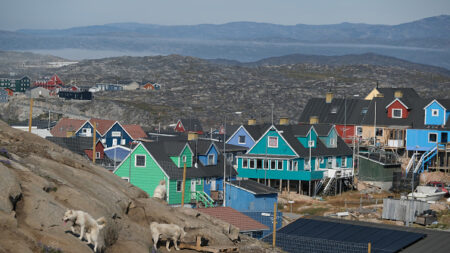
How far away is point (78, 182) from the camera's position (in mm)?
23422

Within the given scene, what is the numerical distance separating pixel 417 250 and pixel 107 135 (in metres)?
52.7

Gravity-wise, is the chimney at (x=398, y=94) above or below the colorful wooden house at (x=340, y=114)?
above

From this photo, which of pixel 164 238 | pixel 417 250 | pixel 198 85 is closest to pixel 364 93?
pixel 198 85

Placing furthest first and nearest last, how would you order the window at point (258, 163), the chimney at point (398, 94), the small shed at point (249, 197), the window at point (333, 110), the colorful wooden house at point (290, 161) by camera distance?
1. the window at point (333, 110)
2. the chimney at point (398, 94)
3. the window at point (258, 163)
4. the colorful wooden house at point (290, 161)
5. the small shed at point (249, 197)

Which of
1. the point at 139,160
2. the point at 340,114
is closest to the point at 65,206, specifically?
the point at 139,160

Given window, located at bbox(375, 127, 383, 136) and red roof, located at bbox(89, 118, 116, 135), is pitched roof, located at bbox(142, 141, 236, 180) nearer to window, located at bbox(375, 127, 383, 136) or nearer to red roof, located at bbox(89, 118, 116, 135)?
window, located at bbox(375, 127, 383, 136)

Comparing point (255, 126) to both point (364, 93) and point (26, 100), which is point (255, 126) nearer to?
point (26, 100)

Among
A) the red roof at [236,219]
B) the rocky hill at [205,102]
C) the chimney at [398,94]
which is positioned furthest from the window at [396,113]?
the rocky hill at [205,102]

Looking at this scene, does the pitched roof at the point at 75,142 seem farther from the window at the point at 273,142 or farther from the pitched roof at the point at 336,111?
the pitched roof at the point at 336,111

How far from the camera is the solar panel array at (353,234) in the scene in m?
32.3

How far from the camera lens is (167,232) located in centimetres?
2223

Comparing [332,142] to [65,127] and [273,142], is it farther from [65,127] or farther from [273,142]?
[65,127]

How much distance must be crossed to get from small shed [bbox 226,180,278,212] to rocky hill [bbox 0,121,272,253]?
22.4 metres

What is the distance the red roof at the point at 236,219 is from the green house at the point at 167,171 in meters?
14.3
